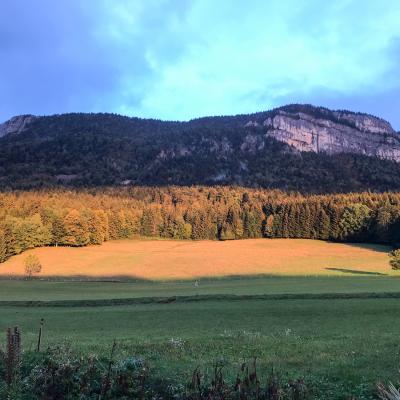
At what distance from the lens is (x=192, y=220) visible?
152375 mm

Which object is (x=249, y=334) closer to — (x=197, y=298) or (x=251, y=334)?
(x=251, y=334)

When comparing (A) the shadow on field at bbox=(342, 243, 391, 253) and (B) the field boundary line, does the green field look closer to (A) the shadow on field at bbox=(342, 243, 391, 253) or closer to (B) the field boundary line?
(B) the field boundary line

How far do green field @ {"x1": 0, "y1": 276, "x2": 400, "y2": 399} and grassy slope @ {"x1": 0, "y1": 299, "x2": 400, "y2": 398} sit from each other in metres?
0.03

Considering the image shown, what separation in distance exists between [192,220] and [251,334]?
13163 cm

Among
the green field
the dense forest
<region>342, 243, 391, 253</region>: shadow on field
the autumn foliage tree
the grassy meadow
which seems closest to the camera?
the green field

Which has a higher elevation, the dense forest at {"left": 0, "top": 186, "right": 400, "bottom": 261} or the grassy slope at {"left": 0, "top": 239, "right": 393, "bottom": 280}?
the dense forest at {"left": 0, "top": 186, "right": 400, "bottom": 261}

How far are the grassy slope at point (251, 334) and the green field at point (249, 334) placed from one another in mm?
29

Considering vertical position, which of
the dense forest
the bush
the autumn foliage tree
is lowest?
the autumn foliage tree

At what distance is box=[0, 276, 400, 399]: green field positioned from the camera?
1257 cm

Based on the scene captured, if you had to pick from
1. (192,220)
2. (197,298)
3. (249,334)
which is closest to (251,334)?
(249,334)

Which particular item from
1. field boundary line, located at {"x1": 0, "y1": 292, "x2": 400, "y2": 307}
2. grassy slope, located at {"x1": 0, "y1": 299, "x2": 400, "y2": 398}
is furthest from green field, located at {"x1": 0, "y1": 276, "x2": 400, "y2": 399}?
field boundary line, located at {"x1": 0, "y1": 292, "x2": 400, "y2": 307}

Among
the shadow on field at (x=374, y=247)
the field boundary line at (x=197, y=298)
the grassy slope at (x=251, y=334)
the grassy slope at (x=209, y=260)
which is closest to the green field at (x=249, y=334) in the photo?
the grassy slope at (x=251, y=334)

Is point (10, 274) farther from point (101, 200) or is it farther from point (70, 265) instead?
point (101, 200)

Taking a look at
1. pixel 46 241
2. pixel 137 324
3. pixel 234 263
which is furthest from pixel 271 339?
pixel 46 241
